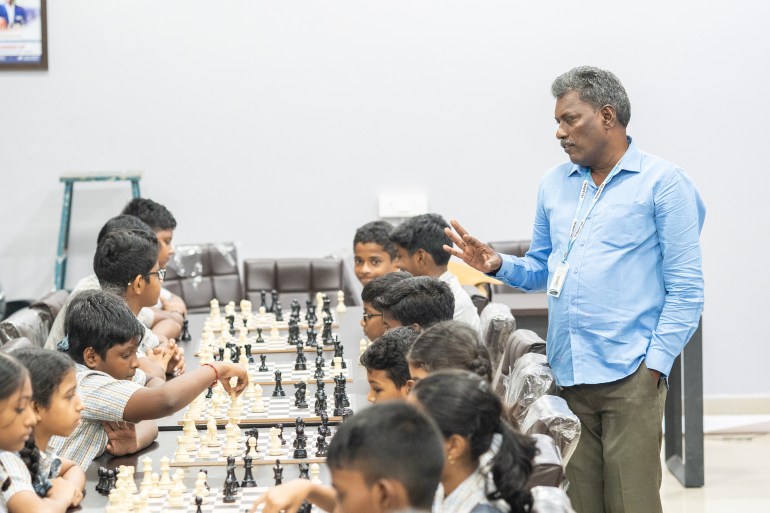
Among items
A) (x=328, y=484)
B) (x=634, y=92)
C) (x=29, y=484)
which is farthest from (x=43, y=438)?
(x=634, y=92)

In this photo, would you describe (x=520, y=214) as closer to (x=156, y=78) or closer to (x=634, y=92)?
(x=634, y=92)

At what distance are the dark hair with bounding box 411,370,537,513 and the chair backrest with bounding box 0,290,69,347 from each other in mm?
Result: 2228

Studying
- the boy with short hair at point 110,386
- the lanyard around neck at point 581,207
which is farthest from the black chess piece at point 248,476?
the lanyard around neck at point 581,207

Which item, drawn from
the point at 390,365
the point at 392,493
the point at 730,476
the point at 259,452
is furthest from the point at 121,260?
the point at 730,476

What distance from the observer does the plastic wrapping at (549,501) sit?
6.89ft

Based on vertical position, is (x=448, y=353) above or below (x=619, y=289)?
below

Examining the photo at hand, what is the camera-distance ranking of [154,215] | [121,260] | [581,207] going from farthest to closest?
[154,215]
[121,260]
[581,207]

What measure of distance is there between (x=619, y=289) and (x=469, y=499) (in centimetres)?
121

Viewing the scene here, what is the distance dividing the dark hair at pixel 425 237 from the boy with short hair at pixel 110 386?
153cm

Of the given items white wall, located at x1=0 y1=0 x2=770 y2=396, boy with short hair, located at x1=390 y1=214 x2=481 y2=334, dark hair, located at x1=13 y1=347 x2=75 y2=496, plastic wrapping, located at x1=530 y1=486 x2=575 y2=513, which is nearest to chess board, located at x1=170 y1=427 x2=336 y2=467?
dark hair, located at x1=13 y1=347 x2=75 y2=496

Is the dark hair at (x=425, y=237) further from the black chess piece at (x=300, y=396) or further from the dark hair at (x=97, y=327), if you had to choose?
the dark hair at (x=97, y=327)

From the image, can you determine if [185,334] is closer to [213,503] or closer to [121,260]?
[121,260]

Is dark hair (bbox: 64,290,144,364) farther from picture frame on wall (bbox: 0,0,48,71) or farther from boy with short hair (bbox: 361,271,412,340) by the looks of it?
picture frame on wall (bbox: 0,0,48,71)

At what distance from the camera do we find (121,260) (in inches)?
152
